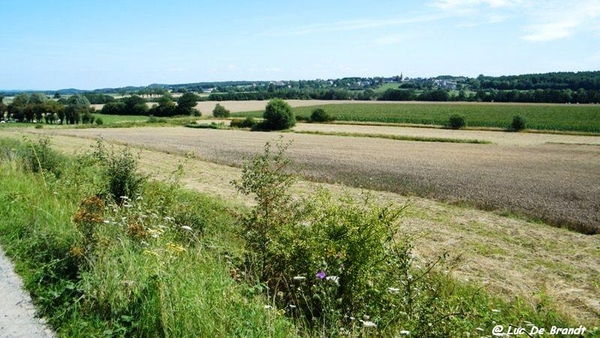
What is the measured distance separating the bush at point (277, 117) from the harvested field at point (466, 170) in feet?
60.9

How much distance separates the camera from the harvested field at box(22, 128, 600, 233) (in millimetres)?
21484

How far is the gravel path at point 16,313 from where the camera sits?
4301 mm

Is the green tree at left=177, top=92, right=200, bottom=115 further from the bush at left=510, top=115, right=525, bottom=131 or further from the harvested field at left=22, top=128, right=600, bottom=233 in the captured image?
the bush at left=510, top=115, right=525, bottom=131

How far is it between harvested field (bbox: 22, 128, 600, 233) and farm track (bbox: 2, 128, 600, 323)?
0.08m

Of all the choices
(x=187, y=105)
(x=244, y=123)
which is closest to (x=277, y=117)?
(x=244, y=123)

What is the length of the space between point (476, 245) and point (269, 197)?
10342 millimetres

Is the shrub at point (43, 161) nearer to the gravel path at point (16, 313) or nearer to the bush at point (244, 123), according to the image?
the gravel path at point (16, 313)

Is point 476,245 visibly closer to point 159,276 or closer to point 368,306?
point 368,306

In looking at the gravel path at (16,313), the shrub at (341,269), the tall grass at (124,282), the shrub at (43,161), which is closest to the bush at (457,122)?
the shrub at (43,161)

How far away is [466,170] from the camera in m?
30.5

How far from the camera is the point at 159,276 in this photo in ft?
14.6

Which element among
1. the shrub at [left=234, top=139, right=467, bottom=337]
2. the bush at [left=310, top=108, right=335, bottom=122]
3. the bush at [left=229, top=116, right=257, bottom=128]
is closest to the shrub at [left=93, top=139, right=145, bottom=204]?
the shrub at [left=234, top=139, right=467, bottom=337]

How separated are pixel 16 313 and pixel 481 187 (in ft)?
80.6

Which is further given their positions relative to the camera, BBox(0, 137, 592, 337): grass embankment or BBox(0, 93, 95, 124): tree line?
BBox(0, 93, 95, 124): tree line
